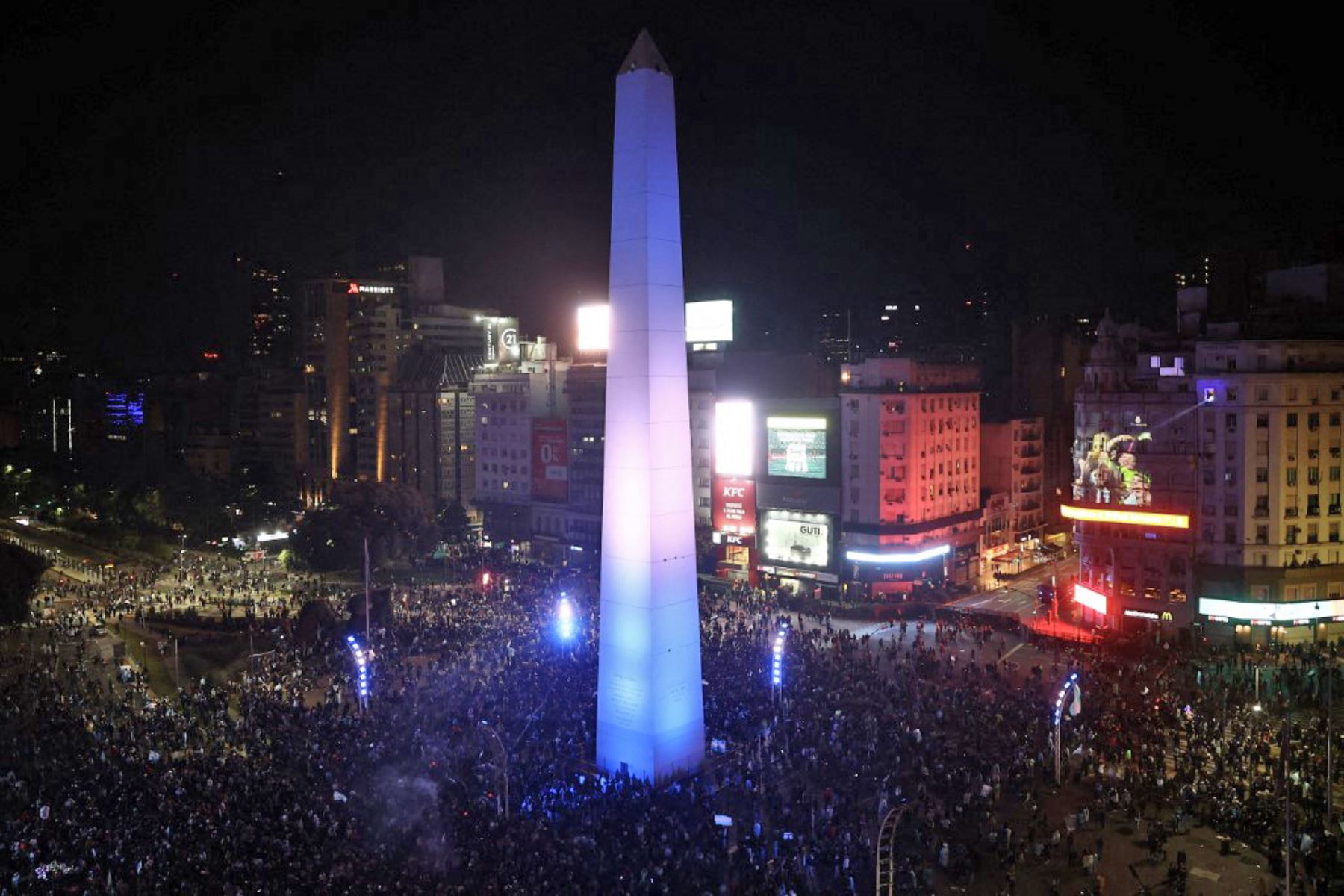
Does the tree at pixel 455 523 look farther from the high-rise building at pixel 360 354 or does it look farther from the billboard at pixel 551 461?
the high-rise building at pixel 360 354

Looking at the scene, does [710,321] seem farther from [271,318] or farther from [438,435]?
[271,318]

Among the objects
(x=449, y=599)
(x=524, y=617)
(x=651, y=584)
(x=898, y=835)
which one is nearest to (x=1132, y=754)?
(x=898, y=835)

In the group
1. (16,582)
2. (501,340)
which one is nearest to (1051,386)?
(501,340)

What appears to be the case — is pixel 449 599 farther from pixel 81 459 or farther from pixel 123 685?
pixel 81 459

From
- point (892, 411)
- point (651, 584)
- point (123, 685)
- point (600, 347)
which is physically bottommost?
point (123, 685)

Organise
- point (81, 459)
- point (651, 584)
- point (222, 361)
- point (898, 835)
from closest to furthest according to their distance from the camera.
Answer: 1. point (898, 835)
2. point (651, 584)
3. point (81, 459)
4. point (222, 361)

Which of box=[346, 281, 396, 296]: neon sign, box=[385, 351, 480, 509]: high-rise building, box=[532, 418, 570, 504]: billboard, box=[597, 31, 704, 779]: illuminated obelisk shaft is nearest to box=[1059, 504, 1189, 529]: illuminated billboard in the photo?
box=[597, 31, 704, 779]: illuminated obelisk shaft

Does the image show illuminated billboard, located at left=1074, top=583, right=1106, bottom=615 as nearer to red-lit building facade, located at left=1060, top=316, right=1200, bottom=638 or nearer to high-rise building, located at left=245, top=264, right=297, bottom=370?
red-lit building facade, located at left=1060, top=316, right=1200, bottom=638
